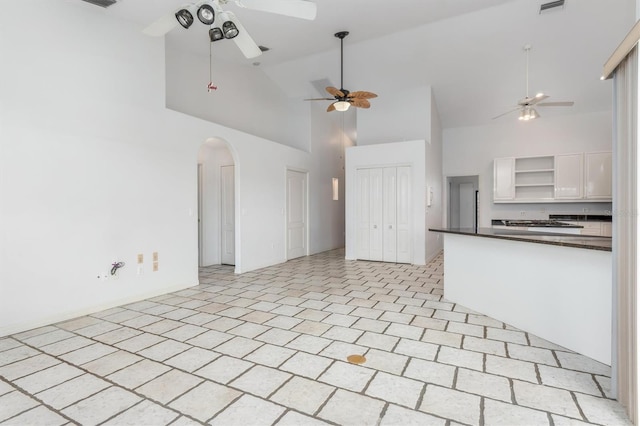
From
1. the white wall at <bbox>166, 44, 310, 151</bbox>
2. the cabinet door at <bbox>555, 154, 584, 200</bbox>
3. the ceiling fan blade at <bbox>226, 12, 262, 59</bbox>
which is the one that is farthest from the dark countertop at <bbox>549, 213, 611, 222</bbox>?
the ceiling fan blade at <bbox>226, 12, 262, 59</bbox>

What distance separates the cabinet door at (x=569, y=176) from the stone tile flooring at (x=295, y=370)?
577 centimetres

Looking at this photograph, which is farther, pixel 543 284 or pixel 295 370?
pixel 543 284

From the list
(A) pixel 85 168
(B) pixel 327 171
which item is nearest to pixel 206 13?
(A) pixel 85 168

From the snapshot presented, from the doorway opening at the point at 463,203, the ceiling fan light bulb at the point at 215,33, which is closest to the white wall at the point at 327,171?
the doorway opening at the point at 463,203

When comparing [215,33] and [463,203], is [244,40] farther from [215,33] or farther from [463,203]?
[463,203]

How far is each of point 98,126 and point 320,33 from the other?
3.58 meters

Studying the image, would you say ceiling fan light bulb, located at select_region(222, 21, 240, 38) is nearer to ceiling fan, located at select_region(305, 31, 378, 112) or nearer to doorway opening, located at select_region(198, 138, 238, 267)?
ceiling fan, located at select_region(305, 31, 378, 112)

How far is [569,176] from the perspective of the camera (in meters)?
7.77

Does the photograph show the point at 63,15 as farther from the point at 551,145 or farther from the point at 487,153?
the point at 551,145

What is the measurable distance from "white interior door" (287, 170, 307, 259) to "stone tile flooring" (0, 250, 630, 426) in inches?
140

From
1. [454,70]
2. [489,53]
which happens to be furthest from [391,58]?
[489,53]

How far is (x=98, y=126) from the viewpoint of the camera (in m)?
3.93

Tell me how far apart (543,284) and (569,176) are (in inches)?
246

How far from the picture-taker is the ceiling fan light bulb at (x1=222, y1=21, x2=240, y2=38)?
3.17 metres
